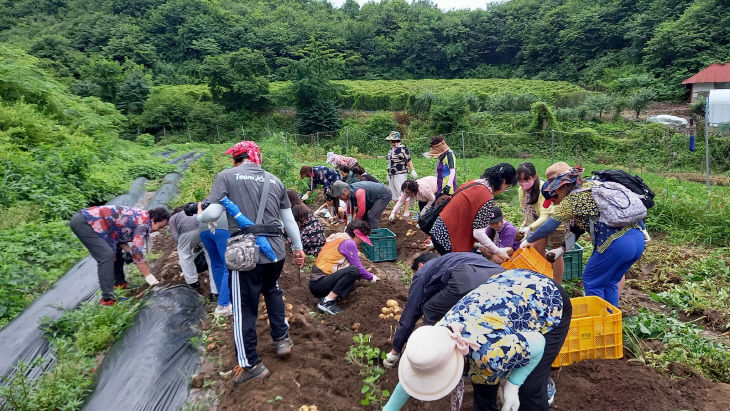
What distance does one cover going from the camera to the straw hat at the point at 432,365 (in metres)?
1.67

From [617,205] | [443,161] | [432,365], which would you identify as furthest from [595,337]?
[443,161]

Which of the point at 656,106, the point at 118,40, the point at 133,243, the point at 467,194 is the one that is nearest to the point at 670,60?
the point at 656,106

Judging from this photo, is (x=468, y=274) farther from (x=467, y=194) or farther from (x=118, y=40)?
(x=118, y=40)

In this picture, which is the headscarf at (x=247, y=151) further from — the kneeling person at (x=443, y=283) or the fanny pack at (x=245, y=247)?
the kneeling person at (x=443, y=283)

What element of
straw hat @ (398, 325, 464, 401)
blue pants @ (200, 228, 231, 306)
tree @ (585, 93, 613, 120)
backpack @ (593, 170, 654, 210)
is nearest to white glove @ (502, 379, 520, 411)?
straw hat @ (398, 325, 464, 401)

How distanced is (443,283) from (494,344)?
2.08ft

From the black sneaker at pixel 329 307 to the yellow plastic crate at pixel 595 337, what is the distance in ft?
7.39

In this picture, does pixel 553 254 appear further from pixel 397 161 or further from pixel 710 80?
pixel 710 80

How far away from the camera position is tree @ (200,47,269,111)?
2930 centimetres

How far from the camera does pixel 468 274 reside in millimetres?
2330

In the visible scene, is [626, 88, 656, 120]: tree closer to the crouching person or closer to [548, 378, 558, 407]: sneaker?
the crouching person

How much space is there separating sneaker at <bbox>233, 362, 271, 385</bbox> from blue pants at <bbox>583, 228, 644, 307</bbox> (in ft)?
9.37

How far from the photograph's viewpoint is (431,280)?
8.27 feet

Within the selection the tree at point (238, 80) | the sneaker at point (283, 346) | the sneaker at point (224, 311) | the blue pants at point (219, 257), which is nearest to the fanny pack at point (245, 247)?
the sneaker at point (283, 346)
